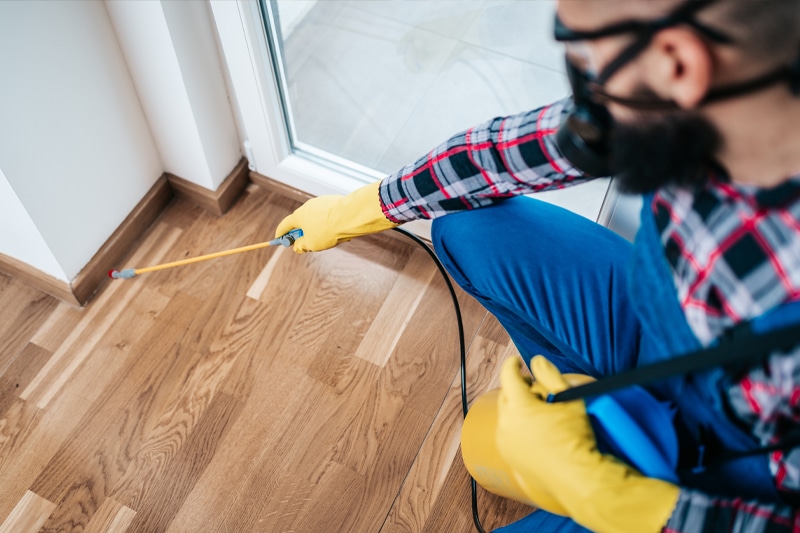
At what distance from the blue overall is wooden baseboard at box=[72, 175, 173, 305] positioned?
0.70 metres

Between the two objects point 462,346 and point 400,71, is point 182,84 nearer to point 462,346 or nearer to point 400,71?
point 400,71

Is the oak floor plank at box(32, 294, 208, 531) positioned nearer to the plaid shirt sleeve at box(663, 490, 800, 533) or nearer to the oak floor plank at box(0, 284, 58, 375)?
the oak floor plank at box(0, 284, 58, 375)

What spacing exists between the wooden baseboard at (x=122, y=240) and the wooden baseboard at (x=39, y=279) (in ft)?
0.06

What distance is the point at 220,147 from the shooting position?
Answer: 4.38 ft

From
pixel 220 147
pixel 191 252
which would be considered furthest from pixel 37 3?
pixel 191 252

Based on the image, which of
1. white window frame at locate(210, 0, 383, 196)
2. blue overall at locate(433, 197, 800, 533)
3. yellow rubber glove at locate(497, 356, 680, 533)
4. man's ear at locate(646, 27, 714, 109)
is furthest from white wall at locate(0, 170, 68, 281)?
man's ear at locate(646, 27, 714, 109)

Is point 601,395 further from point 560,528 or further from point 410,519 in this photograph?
point 410,519

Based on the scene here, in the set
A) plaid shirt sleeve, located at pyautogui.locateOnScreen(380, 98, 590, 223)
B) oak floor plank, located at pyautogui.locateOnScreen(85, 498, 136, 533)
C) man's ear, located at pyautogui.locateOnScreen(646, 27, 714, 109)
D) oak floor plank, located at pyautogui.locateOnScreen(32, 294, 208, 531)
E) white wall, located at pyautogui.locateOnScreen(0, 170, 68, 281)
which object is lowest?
oak floor plank, located at pyautogui.locateOnScreen(85, 498, 136, 533)

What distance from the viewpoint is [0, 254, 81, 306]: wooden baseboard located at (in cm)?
128

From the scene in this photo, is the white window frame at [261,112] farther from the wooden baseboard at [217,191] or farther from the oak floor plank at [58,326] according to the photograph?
the oak floor plank at [58,326]

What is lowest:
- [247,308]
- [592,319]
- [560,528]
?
[247,308]

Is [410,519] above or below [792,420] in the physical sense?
below

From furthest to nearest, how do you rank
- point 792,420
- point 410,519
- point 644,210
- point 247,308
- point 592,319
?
point 247,308 < point 410,519 < point 592,319 < point 644,210 < point 792,420

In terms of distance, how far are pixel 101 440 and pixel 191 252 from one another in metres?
0.40
